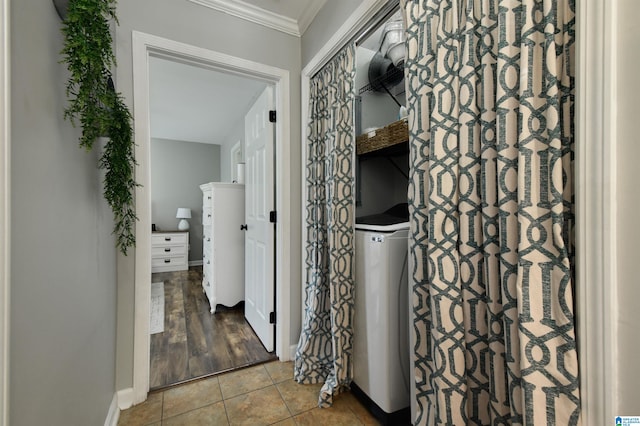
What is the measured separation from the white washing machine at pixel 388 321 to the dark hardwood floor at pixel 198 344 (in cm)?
97

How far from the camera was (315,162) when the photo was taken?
1.88 m

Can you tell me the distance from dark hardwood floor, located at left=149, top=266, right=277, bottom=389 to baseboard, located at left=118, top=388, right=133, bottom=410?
164 millimetres

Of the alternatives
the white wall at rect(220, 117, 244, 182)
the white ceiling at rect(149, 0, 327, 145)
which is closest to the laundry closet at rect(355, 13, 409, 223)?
the white ceiling at rect(149, 0, 327, 145)

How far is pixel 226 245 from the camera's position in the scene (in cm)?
306

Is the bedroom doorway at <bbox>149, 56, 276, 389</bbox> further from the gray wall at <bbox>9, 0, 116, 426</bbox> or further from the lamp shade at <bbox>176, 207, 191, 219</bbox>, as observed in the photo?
the gray wall at <bbox>9, 0, 116, 426</bbox>

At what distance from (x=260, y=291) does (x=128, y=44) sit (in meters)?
1.90

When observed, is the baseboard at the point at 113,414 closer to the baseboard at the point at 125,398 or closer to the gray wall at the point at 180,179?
the baseboard at the point at 125,398

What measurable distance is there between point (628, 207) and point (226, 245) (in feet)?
9.90

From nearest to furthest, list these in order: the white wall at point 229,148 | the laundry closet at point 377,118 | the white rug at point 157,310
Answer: the laundry closet at point 377,118
the white rug at point 157,310
the white wall at point 229,148

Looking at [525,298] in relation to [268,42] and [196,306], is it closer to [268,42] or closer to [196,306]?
[268,42]

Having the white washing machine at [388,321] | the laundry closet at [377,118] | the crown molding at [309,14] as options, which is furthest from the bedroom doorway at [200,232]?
the white washing machine at [388,321]

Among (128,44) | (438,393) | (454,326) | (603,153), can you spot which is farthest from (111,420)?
(603,153)

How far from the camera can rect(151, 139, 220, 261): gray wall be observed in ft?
17.6

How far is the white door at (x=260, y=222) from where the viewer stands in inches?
84.7
